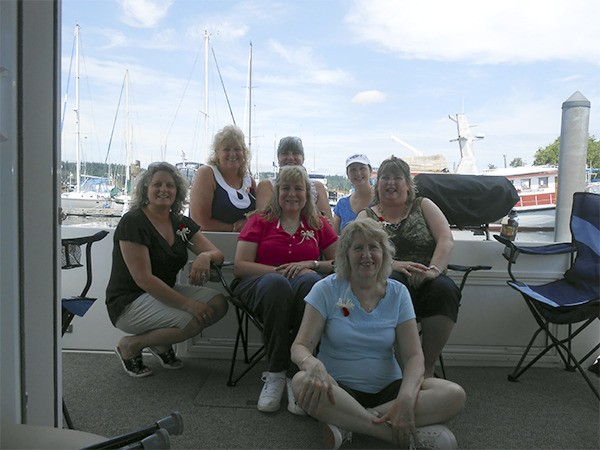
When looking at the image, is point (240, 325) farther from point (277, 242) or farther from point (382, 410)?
point (382, 410)

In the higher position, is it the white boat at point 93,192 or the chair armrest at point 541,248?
the white boat at point 93,192

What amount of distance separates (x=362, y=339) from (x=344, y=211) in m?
1.45

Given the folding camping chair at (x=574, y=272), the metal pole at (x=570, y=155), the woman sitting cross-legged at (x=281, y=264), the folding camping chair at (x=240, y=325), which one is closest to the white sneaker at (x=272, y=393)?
the woman sitting cross-legged at (x=281, y=264)

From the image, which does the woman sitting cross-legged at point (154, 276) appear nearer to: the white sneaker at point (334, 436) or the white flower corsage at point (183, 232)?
the white flower corsage at point (183, 232)

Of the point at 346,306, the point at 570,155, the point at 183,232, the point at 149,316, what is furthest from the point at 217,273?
the point at 570,155

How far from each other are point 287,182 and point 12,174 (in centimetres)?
157

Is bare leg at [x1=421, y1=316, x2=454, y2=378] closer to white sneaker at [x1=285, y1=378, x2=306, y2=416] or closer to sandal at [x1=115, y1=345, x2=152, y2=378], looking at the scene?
white sneaker at [x1=285, y1=378, x2=306, y2=416]

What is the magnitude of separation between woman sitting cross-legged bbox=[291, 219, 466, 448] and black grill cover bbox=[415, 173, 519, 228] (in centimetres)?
126

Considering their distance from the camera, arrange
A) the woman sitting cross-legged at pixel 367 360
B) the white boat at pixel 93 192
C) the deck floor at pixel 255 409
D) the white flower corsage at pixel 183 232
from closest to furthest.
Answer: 1. the woman sitting cross-legged at pixel 367 360
2. the deck floor at pixel 255 409
3. the white flower corsage at pixel 183 232
4. the white boat at pixel 93 192

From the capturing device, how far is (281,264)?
270 centimetres

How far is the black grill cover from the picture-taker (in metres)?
3.21

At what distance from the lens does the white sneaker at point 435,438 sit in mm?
1861

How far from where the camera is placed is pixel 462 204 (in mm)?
3219

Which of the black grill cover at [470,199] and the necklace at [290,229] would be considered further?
the black grill cover at [470,199]
